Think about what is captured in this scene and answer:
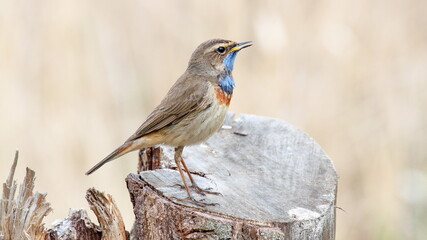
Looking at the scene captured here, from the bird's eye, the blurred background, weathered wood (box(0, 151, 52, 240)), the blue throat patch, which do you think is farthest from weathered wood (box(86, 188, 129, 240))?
the blurred background

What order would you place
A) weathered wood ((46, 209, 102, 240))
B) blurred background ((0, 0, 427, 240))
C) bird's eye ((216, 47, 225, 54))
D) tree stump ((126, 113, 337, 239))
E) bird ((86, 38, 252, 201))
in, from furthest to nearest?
blurred background ((0, 0, 427, 240)) < bird's eye ((216, 47, 225, 54)) < bird ((86, 38, 252, 201)) < weathered wood ((46, 209, 102, 240)) < tree stump ((126, 113, 337, 239))

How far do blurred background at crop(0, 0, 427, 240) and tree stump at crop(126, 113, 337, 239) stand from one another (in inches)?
53.0

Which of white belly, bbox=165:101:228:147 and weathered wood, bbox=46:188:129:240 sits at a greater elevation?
white belly, bbox=165:101:228:147

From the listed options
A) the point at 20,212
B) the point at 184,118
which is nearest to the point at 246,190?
the point at 184,118

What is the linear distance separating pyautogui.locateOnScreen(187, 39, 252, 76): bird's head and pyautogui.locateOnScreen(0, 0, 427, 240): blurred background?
4.54ft

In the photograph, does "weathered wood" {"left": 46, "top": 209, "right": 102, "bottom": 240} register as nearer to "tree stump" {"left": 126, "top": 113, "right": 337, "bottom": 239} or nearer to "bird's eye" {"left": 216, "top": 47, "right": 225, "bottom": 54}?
"tree stump" {"left": 126, "top": 113, "right": 337, "bottom": 239}

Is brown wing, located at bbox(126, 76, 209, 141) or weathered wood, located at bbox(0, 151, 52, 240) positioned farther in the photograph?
brown wing, located at bbox(126, 76, 209, 141)

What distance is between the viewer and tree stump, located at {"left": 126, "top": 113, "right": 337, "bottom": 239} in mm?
3436

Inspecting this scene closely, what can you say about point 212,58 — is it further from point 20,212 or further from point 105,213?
point 20,212

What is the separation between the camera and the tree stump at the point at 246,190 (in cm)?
344

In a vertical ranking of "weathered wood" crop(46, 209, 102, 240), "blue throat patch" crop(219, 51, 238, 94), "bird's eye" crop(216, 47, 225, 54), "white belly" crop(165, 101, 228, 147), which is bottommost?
"weathered wood" crop(46, 209, 102, 240)

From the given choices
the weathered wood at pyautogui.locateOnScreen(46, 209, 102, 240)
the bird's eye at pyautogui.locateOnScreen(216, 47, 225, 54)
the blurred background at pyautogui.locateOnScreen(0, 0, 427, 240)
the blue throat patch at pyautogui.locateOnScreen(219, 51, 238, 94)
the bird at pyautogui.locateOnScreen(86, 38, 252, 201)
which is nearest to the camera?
the weathered wood at pyautogui.locateOnScreen(46, 209, 102, 240)

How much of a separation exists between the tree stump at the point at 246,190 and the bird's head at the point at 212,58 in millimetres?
502

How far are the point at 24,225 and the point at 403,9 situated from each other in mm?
4209
